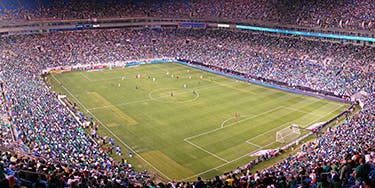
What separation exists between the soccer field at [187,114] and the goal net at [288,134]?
0.67 metres

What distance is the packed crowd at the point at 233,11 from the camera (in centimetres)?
6156

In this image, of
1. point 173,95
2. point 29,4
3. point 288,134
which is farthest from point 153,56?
point 288,134

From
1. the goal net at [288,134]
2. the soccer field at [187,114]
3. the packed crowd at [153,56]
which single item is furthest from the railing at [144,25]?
the goal net at [288,134]

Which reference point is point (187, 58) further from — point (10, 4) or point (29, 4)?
point (10, 4)

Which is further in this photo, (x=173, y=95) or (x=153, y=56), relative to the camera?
(x=153, y=56)

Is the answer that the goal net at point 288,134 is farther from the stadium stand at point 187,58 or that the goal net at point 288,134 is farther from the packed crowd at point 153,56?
the packed crowd at point 153,56

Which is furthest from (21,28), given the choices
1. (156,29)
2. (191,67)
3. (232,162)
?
(232,162)

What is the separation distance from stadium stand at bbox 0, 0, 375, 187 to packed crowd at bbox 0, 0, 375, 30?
223mm

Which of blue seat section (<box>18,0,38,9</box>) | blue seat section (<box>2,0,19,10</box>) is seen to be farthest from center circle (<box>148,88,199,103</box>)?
blue seat section (<box>2,0,19,10</box>)

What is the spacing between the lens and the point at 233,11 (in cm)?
8256

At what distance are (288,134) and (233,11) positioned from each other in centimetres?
5252

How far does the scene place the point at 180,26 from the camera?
295 ft

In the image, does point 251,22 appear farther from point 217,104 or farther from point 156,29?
point 217,104

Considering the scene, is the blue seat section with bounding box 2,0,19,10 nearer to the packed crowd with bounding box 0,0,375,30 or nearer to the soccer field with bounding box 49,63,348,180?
the packed crowd with bounding box 0,0,375,30
